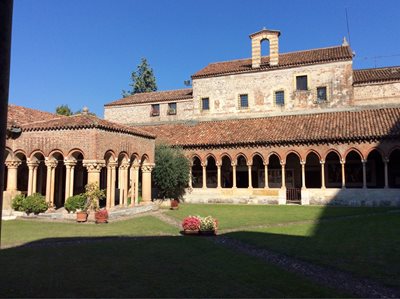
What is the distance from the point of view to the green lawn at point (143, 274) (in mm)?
6461

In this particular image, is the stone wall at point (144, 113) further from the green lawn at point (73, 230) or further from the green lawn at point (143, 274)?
the green lawn at point (143, 274)

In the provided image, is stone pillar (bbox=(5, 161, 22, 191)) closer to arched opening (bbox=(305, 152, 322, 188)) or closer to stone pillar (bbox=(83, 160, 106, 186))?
stone pillar (bbox=(83, 160, 106, 186))

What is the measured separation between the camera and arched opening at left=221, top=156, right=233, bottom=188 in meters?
30.1

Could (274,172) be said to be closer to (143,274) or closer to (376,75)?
(376,75)

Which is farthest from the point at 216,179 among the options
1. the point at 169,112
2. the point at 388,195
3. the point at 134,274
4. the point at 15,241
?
the point at 134,274

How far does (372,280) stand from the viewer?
727cm

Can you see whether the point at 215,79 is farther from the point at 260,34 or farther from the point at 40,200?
the point at 40,200

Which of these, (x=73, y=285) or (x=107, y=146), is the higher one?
(x=107, y=146)

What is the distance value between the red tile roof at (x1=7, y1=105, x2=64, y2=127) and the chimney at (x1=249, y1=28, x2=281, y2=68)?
17.9 metres

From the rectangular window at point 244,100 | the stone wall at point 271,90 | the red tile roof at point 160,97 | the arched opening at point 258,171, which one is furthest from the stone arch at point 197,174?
the red tile roof at point 160,97

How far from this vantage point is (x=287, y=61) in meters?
31.3

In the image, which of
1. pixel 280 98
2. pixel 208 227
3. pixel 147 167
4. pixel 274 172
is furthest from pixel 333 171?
pixel 208 227

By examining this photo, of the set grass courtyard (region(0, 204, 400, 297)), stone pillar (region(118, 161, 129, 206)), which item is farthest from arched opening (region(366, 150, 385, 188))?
stone pillar (region(118, 161, 129, 206))

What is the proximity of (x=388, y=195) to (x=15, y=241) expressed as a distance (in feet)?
70.9
